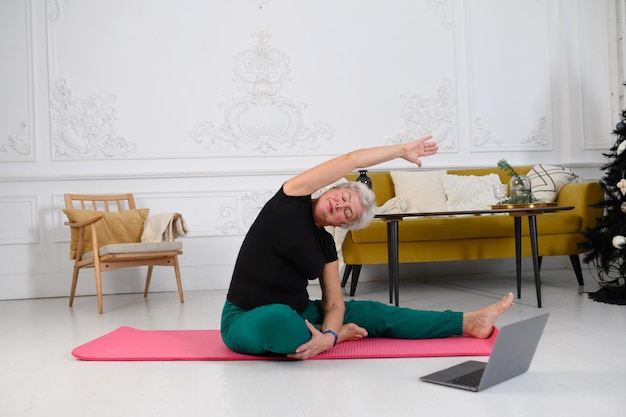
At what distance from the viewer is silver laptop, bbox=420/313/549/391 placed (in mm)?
1963

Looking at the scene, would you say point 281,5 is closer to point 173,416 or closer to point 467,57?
point 467,57

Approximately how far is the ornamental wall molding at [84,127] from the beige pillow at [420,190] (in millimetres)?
2074

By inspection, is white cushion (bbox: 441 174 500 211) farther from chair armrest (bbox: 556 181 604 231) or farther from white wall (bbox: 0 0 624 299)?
chair armrest (bbox: 556 181 604 231)

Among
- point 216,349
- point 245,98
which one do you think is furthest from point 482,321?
point 245,98

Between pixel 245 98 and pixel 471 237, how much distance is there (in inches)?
82.2

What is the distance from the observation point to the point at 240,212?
5309mm

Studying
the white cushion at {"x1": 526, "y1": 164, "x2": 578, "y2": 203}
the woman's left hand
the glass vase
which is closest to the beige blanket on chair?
the glass vase

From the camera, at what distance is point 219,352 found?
105 inches

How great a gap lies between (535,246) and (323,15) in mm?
2670

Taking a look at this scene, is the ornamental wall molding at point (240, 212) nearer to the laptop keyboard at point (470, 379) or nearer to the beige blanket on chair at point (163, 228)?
the beige blanket on chair at point (163, 228)

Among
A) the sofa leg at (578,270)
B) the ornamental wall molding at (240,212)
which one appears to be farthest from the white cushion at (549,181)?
the ornamental wall molding at (240,212)

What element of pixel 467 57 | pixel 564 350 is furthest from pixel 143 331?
pixel 467 57

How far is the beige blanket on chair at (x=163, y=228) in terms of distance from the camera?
15.2 feet

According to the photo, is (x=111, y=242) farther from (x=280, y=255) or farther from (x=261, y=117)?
(x=280, y=255)
